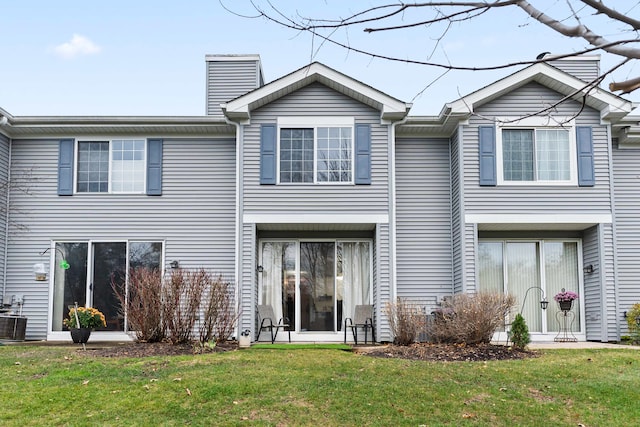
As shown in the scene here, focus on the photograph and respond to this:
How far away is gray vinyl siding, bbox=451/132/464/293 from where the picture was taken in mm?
13492

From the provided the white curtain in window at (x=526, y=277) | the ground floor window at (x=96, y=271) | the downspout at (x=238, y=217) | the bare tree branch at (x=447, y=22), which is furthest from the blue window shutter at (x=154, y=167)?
the bare tree branch at (x=447, y=22)

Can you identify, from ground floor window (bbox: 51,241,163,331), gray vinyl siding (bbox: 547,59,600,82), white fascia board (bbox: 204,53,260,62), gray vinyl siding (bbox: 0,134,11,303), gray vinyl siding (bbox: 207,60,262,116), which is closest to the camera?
ground floor window (bbox: 51,241,163,331)

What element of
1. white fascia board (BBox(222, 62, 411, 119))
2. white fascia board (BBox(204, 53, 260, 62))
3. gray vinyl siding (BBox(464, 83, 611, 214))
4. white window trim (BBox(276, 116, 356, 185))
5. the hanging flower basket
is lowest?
the hanging flower basket

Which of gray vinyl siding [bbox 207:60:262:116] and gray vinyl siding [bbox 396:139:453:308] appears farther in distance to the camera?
gray vinyl siding [bbox 207:60:262:116]

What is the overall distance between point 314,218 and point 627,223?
679cm

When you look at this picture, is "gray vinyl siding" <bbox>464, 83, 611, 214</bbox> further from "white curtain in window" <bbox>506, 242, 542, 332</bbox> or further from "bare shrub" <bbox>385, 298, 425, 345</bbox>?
"bare shrub" <bbox>385, 298, 425, 345</bbox>

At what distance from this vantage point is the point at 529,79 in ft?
44.7

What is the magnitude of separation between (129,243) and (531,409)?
9.32 metres

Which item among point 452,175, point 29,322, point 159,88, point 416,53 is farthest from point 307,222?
point 416,53

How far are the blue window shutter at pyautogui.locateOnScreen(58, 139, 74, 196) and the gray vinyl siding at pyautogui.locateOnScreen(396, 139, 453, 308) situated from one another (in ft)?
23.0

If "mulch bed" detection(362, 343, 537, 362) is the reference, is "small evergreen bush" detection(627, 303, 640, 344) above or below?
above

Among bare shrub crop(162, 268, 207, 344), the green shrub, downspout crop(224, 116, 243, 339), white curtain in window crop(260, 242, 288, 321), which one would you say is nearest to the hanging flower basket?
the green shrub

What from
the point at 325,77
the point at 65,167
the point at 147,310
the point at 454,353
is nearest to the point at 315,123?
the point at 325,77

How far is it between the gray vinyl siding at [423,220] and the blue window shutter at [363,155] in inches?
45.6
